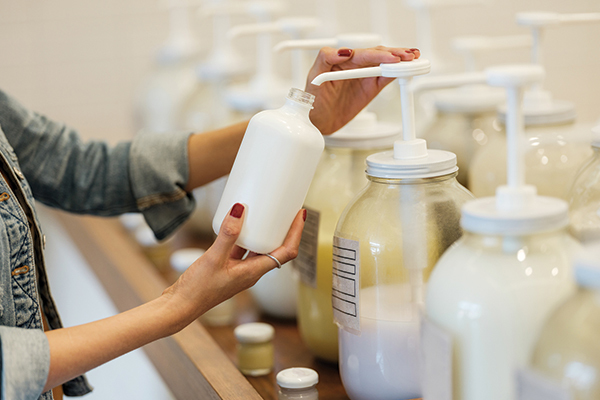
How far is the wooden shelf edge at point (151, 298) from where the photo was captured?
0.74m

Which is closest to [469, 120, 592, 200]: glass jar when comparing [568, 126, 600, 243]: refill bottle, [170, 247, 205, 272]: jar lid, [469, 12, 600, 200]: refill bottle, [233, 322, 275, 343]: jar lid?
[469, 12, 600, 200]: refill bottle

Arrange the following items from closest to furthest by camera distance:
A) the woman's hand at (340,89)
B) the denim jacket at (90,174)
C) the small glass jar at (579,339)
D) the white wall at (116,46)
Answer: the small glass jar at (579,339), the woman's hand at (340,89), the denim jacket at (90,174), the white wall at (116,46)

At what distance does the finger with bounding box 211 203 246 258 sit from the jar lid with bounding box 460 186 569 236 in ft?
0.69

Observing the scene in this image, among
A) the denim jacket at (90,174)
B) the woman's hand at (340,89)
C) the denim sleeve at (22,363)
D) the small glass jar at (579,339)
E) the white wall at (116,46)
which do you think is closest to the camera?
the small glass jar at (579,339)

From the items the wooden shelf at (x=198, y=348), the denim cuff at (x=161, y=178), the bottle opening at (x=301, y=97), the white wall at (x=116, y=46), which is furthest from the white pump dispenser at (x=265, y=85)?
the white wall at (x=116, y=46)

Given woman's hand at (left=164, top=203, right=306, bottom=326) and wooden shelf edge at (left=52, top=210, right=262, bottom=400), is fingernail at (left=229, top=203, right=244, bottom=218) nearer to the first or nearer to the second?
woman's hand at (left=164, top=203, right=306, bottom=326)

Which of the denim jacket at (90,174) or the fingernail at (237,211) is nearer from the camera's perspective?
the fingernail at (237,211)

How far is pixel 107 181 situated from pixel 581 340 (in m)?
0.71

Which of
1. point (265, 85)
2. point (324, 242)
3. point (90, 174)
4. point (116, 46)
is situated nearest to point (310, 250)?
point (324, 242)

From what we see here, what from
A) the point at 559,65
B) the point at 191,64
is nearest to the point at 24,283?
the point at 191,64

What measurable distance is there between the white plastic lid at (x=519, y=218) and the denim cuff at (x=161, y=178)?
0.52 metres

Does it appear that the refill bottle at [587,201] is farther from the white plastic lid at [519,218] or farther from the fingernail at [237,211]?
the fingernail at [237,211]

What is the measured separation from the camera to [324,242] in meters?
0.76

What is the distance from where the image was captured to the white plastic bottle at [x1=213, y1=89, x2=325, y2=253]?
59 cm
